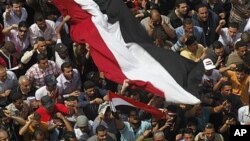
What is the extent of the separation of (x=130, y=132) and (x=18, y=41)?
10.3ft

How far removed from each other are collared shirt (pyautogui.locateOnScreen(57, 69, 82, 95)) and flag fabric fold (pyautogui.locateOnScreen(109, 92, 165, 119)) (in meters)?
2.01

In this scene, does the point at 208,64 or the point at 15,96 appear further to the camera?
the point at 208,64

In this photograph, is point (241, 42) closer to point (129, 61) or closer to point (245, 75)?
point (245, 75)

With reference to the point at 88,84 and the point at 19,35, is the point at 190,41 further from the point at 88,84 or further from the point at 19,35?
the point at 19,35

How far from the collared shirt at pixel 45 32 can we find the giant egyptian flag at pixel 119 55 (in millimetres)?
738

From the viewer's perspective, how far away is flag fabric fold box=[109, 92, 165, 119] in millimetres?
18578

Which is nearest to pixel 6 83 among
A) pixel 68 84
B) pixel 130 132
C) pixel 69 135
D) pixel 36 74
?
pixel 36 74

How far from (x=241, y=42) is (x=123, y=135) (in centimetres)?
315

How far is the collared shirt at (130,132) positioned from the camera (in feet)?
63.7

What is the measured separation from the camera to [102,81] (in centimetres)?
2075

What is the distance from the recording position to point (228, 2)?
77.9 ft

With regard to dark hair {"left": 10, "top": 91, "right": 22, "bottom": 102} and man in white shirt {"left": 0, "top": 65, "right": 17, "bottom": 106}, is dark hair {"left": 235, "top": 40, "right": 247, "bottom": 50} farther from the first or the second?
dark hair {"left": 10, "top": 91, "right": 22, "bottom": 102}

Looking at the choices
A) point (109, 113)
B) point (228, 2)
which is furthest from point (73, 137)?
point (228, 2)

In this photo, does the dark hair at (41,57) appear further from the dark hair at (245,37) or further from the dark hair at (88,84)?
the dark hair at (245,37)
